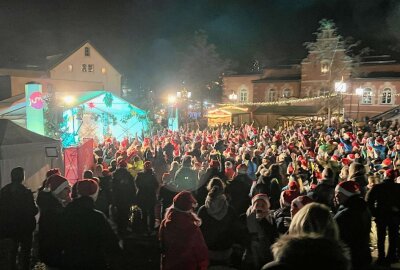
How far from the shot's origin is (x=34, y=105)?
11000mm

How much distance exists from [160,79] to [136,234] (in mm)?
52625

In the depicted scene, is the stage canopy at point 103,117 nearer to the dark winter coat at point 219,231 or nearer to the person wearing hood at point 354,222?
the dark winter coat at point 219,231

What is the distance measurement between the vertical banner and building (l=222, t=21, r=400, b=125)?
2326 centimetres

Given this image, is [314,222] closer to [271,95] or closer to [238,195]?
[238,195]

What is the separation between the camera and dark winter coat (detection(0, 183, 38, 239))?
17.3 ft

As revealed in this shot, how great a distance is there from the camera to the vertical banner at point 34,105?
10.9m

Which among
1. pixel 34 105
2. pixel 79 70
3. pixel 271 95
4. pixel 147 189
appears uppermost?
pixel 79 70

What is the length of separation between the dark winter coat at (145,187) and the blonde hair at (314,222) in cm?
487

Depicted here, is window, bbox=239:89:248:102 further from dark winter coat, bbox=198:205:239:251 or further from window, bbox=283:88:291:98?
dark winter coat, bbox=198:205:239:251

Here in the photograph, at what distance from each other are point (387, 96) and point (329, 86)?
18.8 ft

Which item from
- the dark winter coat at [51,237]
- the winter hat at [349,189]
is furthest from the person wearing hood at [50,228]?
the winter hat at [349,189]

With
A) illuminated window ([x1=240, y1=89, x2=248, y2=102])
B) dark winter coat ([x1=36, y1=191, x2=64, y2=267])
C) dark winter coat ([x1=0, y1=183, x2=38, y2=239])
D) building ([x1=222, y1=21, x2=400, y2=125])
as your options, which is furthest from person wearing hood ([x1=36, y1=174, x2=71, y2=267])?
illuminated window ([x1=240, y1=89, x2=248, y2=102])

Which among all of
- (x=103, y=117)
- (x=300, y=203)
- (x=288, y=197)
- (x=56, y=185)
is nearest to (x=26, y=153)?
(x=56, y=185)

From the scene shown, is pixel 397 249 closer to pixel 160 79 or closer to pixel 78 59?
pixel 78 59
